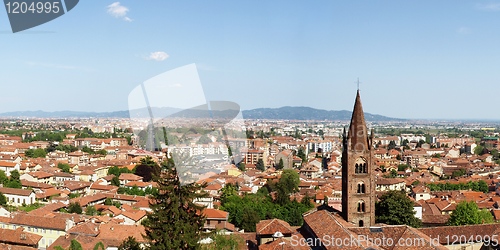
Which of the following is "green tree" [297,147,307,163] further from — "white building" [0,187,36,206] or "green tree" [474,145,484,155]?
"white building" [0,187,36,206]

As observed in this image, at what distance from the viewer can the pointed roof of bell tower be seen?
1689 cm

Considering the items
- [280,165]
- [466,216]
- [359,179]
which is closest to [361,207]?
[359,179]

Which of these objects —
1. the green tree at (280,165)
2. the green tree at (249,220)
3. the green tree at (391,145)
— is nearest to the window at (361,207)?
the green tree at (249,220)

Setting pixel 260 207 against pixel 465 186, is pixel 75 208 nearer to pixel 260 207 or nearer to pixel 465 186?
pixel 260 207

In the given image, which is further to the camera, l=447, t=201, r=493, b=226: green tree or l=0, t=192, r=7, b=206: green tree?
l=0, t=192, r=7, b=206: green tree

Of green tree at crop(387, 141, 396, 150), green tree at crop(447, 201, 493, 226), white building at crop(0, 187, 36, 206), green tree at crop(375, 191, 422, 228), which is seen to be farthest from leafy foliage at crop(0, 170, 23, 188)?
green tree at crop(387, 141, 396, 150)

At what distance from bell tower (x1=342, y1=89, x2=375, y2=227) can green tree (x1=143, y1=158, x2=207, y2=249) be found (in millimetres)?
7456

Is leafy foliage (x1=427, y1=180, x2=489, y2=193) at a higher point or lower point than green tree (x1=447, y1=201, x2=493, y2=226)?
lower

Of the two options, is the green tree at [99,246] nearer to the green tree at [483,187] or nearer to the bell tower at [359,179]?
the bell tower at [359,179]

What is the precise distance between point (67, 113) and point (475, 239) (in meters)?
156

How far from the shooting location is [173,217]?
11242mm

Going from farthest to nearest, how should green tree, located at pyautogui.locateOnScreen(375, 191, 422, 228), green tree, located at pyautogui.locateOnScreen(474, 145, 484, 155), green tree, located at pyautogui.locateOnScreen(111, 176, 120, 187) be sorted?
green tree, located at pyautogui.locateOnScreen(474, 145, 484, 155)
green tree, located at pyautogui.locateOnScreen(111, 176, 120, 187)
green tree, located at pyautogui.locateOnScreen(375, 191, 422, 228)

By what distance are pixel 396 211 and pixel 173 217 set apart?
12.1 m

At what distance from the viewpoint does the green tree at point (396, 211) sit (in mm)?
19641
